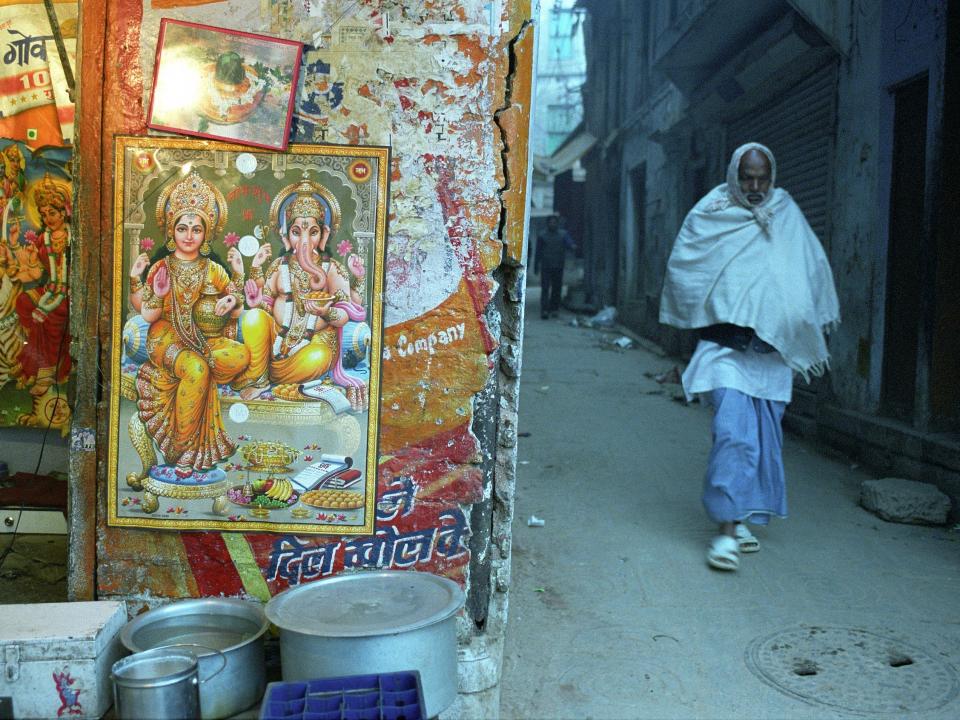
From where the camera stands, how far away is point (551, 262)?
17.4 m

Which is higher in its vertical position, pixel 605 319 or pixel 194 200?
pixel 194 200

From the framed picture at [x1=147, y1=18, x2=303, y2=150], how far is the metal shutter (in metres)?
5.12

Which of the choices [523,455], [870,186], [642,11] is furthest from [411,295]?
[642,11]

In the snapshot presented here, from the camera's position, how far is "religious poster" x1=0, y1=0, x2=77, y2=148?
3969 mm

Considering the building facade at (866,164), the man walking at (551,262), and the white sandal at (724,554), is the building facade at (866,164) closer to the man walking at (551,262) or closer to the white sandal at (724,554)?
the white sandal at (724,554)

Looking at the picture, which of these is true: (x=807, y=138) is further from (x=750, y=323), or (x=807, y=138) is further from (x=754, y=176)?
(x=750, y=323)

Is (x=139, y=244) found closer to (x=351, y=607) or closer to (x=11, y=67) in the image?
(x=351, y=607)

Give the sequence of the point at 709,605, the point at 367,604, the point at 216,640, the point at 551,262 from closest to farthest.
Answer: the point at 367,604
the point at 216,640
the point at 709,605
the point at 551,262

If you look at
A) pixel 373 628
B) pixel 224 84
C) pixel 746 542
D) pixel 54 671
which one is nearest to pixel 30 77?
pixel 224 84

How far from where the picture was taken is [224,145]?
2.94 m

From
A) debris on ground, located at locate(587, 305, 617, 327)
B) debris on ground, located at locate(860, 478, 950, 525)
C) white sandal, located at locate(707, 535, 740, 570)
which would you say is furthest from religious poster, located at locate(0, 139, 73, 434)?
debris on ground, located at locate(587, 305, 617, 327)

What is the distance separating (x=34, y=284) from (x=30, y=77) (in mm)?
931

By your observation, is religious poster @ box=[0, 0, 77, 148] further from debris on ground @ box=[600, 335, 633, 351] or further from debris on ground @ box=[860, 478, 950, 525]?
debris on ground @ box=[600, 335, 633, 351]

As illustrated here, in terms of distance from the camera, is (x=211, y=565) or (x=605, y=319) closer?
(x=211, y=565)
